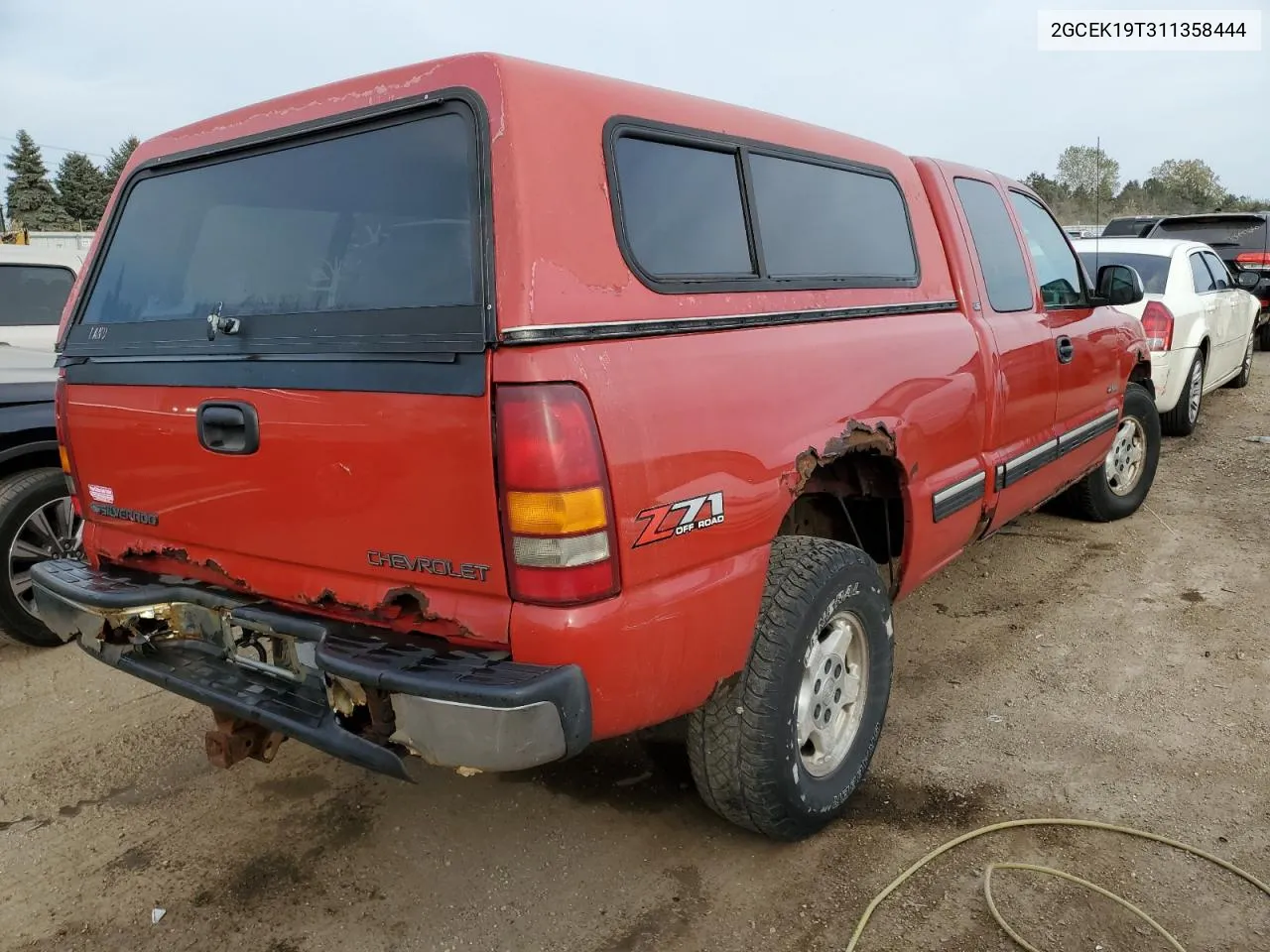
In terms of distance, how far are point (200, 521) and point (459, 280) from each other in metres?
1.07

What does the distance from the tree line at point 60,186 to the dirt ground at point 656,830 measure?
60795 millimetres

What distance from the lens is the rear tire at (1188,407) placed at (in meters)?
7.75

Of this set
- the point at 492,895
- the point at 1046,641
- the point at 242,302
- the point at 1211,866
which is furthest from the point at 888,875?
the point at 242,302

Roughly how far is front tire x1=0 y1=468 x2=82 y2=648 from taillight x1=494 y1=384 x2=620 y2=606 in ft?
10.2

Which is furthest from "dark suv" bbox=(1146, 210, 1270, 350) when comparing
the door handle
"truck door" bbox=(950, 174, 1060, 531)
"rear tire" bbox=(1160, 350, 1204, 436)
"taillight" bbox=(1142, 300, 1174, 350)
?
"truck door" bbox=(950, 174, 1060, 531)

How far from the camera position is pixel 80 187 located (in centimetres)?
5791

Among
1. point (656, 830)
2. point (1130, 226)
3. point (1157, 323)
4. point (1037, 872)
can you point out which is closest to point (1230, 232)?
point (1130, 226)

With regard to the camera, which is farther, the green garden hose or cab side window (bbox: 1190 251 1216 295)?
cab side window (bbox: 1190 251 1216 295)

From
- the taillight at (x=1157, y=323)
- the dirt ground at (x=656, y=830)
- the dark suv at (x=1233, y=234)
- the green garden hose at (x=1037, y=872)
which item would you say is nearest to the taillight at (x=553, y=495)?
the dirt ground at (x=656, y=830)

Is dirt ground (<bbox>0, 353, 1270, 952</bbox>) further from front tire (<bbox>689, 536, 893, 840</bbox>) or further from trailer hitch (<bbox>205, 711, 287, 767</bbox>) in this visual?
trailer hitch (<bbox>205, 711, 287, 767</bbox>)

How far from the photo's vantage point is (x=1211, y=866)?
2539 millimetres

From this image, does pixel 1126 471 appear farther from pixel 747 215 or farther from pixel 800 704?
pixel 747 215

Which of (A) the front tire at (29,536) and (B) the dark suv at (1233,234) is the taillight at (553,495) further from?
(B) the dark suv at (1233,234)

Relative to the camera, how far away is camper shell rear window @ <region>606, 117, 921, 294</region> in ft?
7.40
